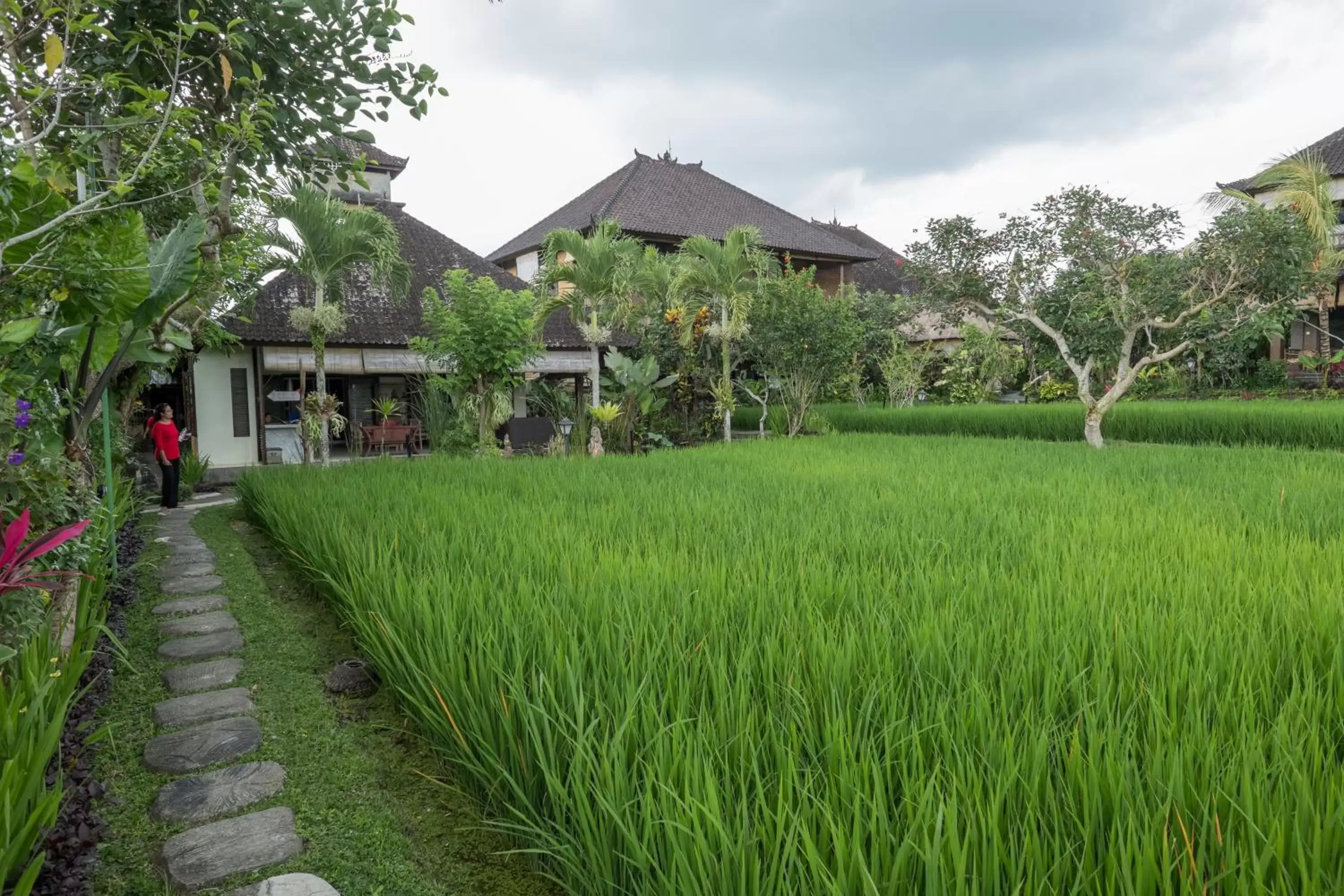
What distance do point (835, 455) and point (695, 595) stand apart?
6035mm

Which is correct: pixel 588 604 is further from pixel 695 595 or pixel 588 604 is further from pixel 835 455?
pixel 835 455

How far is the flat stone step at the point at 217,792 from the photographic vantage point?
217cm

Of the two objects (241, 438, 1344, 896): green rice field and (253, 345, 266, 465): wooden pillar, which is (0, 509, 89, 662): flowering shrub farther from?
(253, 345, 266, 465): wooden pillar

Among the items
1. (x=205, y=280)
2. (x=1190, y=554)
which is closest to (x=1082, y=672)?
(x=1190, y=554)

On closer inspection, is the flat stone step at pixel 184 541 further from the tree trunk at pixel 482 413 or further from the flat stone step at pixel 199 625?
the tree trunk at pixel 482 413

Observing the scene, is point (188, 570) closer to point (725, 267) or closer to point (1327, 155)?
point (725, 267)

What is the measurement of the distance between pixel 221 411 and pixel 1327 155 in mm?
26440

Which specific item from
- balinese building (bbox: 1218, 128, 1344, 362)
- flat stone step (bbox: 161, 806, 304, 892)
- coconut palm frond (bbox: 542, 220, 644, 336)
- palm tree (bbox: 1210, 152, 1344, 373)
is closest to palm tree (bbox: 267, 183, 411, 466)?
coconut palm frond (bbox: 542, 220, 644, 336)

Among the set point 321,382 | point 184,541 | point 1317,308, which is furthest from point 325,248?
point 1317,308

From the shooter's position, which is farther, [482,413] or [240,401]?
[240,401]

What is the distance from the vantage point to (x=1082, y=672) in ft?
6.77

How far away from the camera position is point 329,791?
2311 mm

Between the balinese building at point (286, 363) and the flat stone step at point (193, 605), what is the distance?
25.1ft

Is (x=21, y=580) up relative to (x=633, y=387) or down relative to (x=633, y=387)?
down
